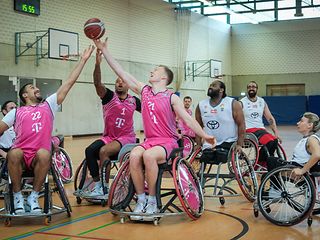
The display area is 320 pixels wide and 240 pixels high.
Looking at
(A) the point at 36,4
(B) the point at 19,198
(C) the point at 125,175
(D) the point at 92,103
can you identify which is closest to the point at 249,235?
(C) the point at 125,175

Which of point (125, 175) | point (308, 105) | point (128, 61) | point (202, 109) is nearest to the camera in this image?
point (125, 175)

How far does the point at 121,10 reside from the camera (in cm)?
1844

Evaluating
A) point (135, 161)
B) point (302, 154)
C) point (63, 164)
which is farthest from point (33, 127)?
point (63, 164)

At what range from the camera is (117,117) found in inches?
204

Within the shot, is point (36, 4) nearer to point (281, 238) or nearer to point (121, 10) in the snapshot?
point (121, 10)

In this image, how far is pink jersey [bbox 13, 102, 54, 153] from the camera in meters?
4.16

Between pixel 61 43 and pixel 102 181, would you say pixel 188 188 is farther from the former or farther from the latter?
pixel 61 43

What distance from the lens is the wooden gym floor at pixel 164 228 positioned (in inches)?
141

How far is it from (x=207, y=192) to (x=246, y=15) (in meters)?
19.6

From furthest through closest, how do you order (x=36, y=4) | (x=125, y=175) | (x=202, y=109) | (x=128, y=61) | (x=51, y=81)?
(x=128, y=61), (x=51, y=81), (x=36, y=4), (x=202, y=109), (x=125, y=175)

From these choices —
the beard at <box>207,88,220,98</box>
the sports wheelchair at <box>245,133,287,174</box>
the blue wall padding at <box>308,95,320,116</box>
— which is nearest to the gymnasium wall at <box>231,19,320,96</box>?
the blue wall padding at <box>308,95,320,116</box>

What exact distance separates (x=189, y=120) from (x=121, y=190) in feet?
2.86

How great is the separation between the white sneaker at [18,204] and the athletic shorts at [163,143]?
1.08 m

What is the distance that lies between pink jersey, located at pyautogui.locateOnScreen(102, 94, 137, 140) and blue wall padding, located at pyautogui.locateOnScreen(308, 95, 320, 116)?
61.8ft
